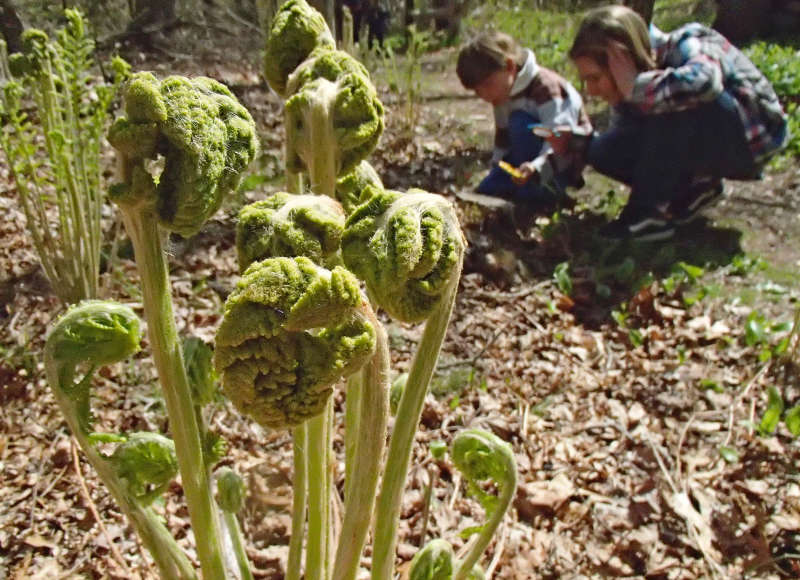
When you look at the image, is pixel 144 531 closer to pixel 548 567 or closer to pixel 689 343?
pixel 548 567

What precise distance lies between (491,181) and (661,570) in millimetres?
3025

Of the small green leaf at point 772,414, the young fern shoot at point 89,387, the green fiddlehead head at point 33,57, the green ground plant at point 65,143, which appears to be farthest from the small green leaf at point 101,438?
the small green leaf at point 772,414

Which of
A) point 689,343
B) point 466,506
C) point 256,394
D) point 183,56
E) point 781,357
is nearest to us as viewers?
point 256,394

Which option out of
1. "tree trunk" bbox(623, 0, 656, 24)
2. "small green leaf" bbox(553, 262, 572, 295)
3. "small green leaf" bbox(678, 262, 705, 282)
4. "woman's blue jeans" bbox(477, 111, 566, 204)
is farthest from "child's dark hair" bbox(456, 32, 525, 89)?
"tree trunk" bbox(623, 0, 656, 24)

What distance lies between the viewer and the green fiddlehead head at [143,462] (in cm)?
126

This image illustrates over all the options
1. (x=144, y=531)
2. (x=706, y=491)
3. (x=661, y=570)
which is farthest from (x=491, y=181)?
(x=144, y=531)

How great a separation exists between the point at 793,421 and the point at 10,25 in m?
4.88

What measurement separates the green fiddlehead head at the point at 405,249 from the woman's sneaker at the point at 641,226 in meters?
3.59

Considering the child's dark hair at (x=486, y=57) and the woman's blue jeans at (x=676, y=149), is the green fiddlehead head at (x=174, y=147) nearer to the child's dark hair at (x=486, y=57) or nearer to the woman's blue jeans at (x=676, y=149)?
the woman's blue jeans at (x=676, y=149)

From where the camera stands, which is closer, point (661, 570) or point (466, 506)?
point (661, 570)

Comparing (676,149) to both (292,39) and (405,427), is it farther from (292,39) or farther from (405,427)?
(405,427)

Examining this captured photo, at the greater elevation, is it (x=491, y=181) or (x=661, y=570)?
(x=491, y=181)

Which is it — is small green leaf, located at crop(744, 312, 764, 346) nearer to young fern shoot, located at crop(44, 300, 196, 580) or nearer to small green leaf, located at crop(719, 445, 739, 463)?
small green leaf, located at crop(719, 445, 739, 463)

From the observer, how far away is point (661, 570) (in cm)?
228
